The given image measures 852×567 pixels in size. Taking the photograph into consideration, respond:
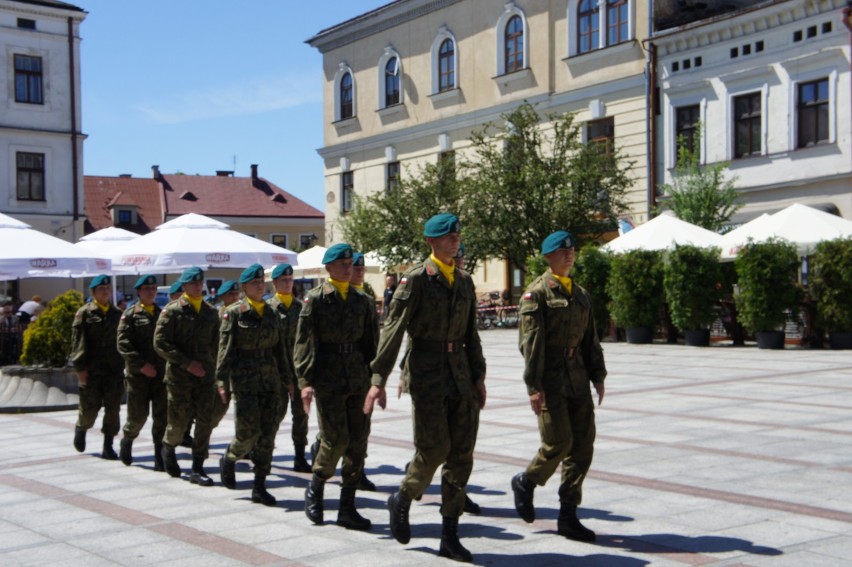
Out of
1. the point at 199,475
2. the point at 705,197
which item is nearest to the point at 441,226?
the point at 199,475

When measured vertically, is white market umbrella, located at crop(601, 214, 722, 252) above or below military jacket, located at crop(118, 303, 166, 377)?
above

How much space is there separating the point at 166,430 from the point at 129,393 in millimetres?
770

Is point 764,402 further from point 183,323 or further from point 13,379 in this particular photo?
point 13,379

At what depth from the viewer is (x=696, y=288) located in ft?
74.6

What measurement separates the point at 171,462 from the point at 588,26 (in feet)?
89.9

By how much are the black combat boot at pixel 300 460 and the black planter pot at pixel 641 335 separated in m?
15.7

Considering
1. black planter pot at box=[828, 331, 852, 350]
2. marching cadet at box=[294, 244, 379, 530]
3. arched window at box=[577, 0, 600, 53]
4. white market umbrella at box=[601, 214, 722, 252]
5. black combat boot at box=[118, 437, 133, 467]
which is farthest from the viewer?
arched window at box=[577, 0, 600, 53]

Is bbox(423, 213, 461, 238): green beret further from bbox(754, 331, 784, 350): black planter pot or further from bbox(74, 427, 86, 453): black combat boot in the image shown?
bbox(754, 331, 784, 350): black planter pot

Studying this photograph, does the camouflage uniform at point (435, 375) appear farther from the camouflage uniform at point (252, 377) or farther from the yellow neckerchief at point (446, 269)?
the camouflage uniform at point (252, 377)

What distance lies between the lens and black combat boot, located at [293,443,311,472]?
9.62 metres

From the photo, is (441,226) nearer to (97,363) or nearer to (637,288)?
(97,363)

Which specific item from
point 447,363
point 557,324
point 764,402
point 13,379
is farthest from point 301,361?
point 13,379

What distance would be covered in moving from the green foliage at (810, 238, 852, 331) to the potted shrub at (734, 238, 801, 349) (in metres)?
0.45

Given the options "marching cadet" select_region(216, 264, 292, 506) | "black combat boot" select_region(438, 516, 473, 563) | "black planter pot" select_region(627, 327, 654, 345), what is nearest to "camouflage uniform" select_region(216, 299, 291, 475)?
"marching cadet" select_region(216, 264, 292, 506)
